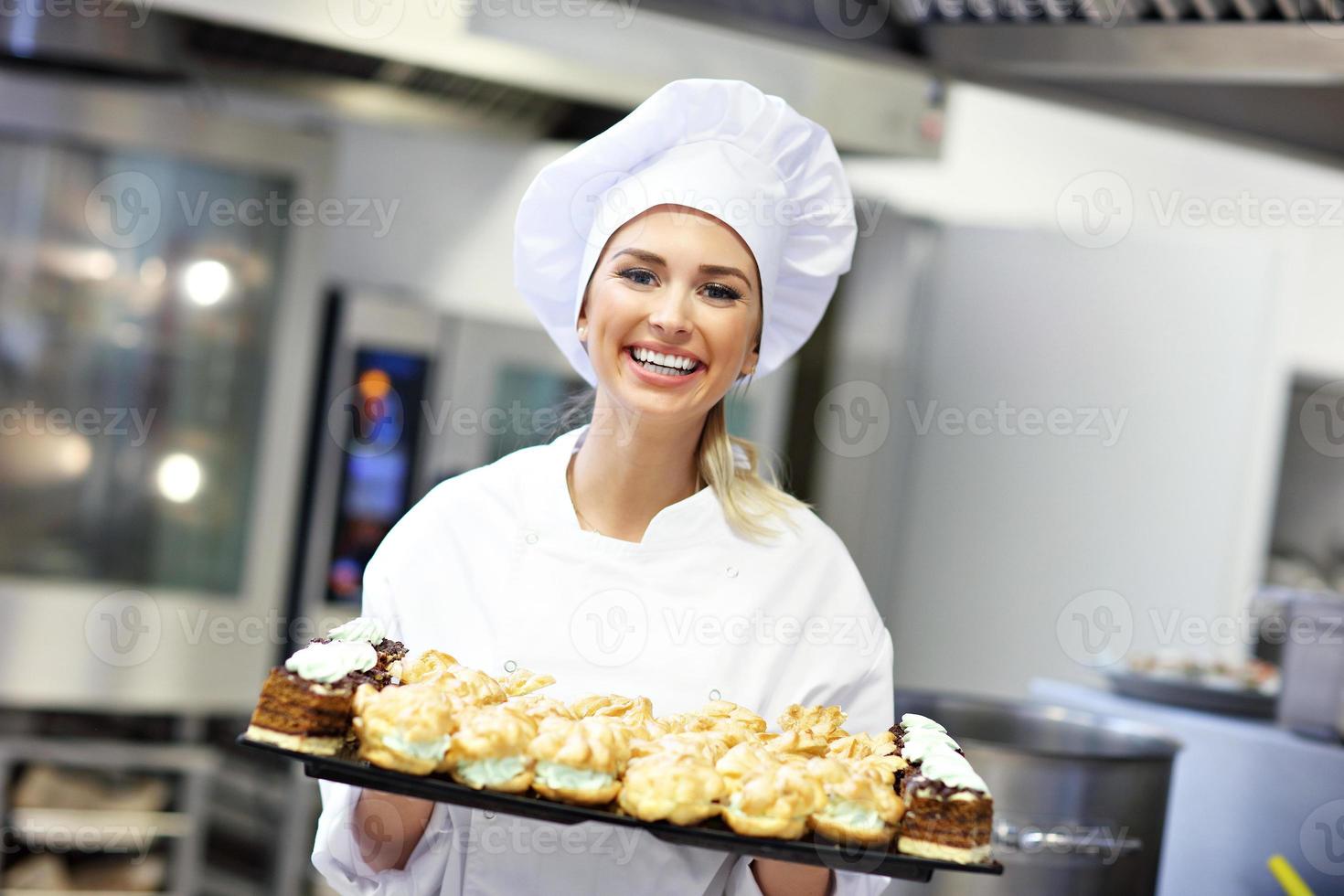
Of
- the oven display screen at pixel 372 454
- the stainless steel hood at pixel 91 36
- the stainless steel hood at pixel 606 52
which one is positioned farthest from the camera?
the oven display screen at pixel 372 454

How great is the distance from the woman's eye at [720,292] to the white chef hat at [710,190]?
6 centimetres

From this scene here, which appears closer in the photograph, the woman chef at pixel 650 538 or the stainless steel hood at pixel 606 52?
the woman chef at pixel 650 538

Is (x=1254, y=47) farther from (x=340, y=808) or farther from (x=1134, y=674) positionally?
(x=340, y=808)

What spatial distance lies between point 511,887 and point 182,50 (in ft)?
7.18

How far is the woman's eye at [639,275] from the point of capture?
1570 millimetres

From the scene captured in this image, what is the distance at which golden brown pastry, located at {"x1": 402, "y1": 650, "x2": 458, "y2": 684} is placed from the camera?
4.66 ft

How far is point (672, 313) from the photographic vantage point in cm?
152

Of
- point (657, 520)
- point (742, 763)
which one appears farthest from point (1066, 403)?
point (742, 763)

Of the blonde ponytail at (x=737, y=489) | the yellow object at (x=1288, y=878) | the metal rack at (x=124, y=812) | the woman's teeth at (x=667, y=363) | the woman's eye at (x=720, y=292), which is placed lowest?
the metal rack at (x=124, y=812)

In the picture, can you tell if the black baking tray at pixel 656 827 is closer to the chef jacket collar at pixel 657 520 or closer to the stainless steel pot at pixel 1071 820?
the chef jacket collar at pixel 657 520

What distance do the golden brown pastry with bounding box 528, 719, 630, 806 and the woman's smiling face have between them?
15.7 inches

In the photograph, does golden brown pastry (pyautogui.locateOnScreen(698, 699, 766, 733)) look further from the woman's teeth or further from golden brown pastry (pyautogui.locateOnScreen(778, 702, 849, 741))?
the woman's teeth

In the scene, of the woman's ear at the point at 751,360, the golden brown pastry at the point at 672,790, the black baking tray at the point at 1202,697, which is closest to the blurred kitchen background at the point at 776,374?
the black baking tray at the point at 1202,697

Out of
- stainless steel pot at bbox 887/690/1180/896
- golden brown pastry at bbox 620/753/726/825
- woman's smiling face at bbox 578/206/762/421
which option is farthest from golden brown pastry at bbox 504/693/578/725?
stainless steel pot at bbox 887/690/1180/896
